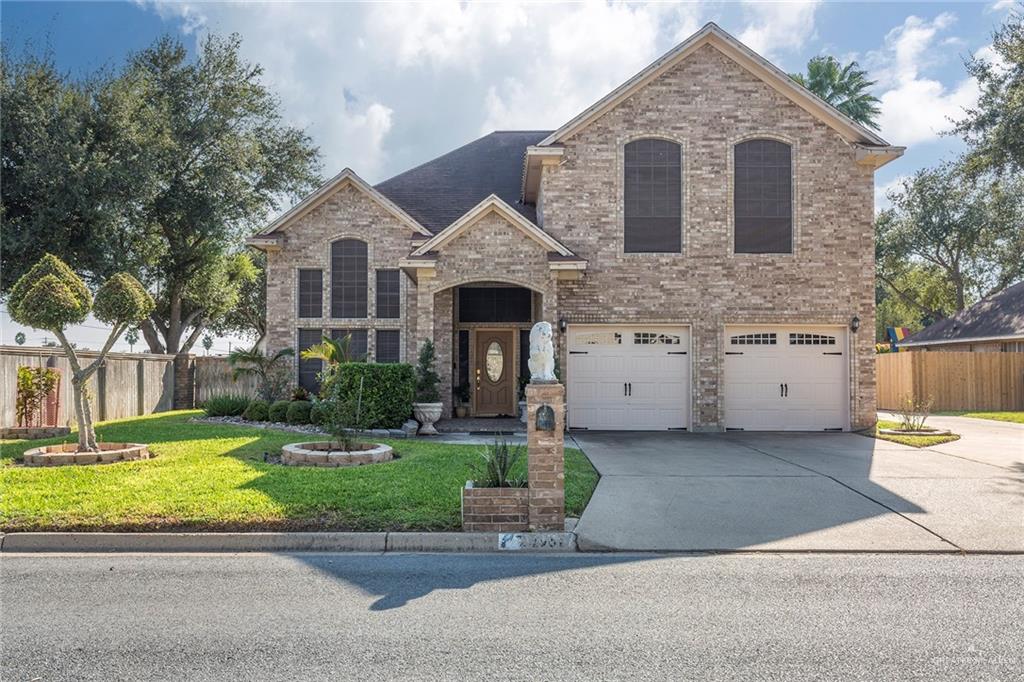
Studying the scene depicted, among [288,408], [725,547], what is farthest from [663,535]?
[288,408]

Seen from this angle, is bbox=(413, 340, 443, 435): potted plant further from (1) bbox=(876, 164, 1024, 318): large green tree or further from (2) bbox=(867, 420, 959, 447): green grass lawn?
(1) bbox=(876, 164, 1024, 318): large green tree

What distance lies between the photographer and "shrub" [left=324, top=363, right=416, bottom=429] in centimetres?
1367

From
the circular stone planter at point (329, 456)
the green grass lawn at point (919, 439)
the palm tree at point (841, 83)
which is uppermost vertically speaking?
the palm tree at point (841, 83)

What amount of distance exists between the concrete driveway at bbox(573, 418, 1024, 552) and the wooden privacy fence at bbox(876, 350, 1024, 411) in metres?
11.5

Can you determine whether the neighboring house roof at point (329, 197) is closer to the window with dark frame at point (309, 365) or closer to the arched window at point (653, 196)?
the window with dark frame at point (309, 365)

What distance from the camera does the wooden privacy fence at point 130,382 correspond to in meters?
13.7

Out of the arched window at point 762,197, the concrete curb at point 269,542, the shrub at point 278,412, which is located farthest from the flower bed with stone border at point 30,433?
the arched window at point 762,197

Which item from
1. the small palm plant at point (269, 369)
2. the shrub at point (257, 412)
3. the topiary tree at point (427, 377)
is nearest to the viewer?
the topiary tree at point (427, 377)

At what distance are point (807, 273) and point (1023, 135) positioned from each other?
396 inches

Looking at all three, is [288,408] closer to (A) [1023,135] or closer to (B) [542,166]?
(B) [542,166]

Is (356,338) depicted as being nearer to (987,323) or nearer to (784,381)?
(784,381)

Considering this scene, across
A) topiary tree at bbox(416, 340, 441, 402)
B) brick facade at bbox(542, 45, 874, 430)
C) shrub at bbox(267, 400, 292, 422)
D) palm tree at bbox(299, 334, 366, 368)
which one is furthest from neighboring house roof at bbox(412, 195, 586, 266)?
shrub at bbox(267, 400, 292, 422)

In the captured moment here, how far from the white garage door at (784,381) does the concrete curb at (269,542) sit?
10.3 metres

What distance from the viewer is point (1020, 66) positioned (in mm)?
20500
